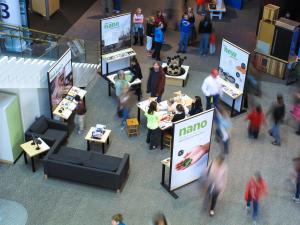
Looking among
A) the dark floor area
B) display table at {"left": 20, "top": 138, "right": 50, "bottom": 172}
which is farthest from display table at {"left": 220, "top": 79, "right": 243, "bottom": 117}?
the dark floor area

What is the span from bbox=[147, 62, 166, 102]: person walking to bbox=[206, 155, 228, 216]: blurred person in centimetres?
389

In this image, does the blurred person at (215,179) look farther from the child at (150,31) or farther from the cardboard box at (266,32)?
the child at (150,31)

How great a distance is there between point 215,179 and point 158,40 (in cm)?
767

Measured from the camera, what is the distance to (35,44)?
13938mm

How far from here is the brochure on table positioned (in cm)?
1542

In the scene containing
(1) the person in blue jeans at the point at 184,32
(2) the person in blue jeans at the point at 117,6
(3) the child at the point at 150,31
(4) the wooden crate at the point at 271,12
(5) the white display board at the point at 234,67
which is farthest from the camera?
(2) the person in blue jeans at the point at 117,6

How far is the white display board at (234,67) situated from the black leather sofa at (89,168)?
436cm

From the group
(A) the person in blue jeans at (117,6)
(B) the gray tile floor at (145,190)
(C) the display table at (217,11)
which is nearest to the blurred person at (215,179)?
(B) the gray tile floor at (145,190)

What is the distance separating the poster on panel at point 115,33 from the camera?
15.4 m

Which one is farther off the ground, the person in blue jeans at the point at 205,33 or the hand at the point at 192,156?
the person in blue jeans at the point at 205,33

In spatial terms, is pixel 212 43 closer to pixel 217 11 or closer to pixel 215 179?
pixel 217 11

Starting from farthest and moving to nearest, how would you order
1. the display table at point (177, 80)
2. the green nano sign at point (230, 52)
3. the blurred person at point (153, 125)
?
the display table at point (177, 80) < the green nano sign at point (230, 52) < the blurred person at point (153, 125)

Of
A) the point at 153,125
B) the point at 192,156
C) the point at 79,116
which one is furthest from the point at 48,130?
the point at 192,156

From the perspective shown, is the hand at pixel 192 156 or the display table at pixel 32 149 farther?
the display table at pixel 32 149
